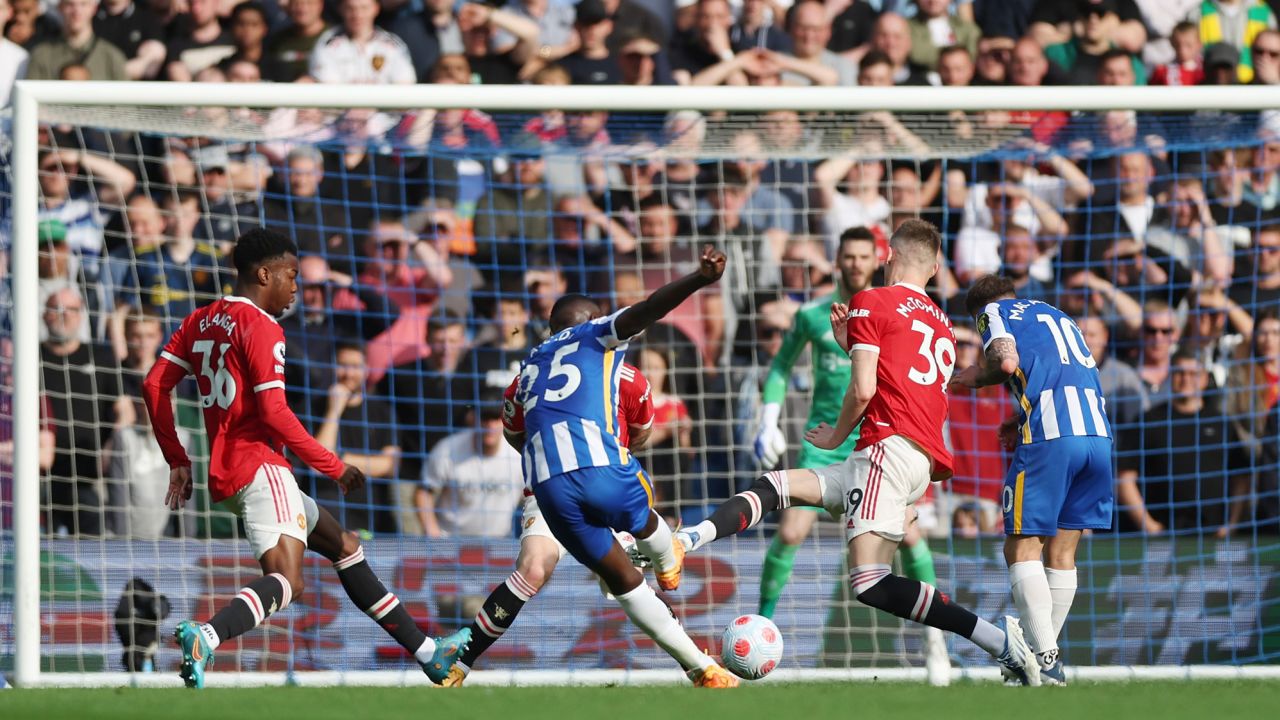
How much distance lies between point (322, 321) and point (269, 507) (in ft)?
11.4

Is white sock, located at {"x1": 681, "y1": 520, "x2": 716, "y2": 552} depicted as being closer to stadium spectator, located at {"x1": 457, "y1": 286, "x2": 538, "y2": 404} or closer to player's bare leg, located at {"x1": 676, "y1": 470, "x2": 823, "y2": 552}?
player's bare leg, located at {"x1": 676, "y1": 470, "x2": 823, "y2": 552}

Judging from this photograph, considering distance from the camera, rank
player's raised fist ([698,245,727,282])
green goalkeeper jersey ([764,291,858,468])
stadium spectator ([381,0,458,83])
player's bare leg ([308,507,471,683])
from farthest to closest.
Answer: stadium spectator ([381,0,458,83]) < green goalkeeper jersey ([764,291,858,468]) < player's bare leg ([308,507,471,683]) < player's raised fist ([698,245,727,282])

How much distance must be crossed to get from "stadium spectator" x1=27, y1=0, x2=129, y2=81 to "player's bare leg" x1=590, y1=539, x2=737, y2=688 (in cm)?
619

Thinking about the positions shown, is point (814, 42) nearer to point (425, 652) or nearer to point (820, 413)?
point (820, 413)

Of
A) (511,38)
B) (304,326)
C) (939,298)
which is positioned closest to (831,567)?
(939,298)

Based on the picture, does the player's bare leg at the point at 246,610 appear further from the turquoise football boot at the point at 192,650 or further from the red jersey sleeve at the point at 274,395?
the red jersey sleeve at the point at 274,395

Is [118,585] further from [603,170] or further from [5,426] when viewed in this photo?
[603,170]

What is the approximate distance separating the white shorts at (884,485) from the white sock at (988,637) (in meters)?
0.47

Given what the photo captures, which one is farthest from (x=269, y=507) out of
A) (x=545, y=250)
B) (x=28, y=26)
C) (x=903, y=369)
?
(x=28, y=26)

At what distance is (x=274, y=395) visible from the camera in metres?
6.41

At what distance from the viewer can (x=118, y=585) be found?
854cm

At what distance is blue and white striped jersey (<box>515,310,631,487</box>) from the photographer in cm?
634

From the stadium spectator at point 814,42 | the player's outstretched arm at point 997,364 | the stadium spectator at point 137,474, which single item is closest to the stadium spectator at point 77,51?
the stadium spectator at point 137,474

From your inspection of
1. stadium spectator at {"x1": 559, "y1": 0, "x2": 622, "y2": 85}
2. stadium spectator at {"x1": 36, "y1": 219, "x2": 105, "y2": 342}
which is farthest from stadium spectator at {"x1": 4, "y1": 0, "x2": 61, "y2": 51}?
stadium spectator at {"x1": 559, "y1": 0, "x2": 622, "y2": 85}
